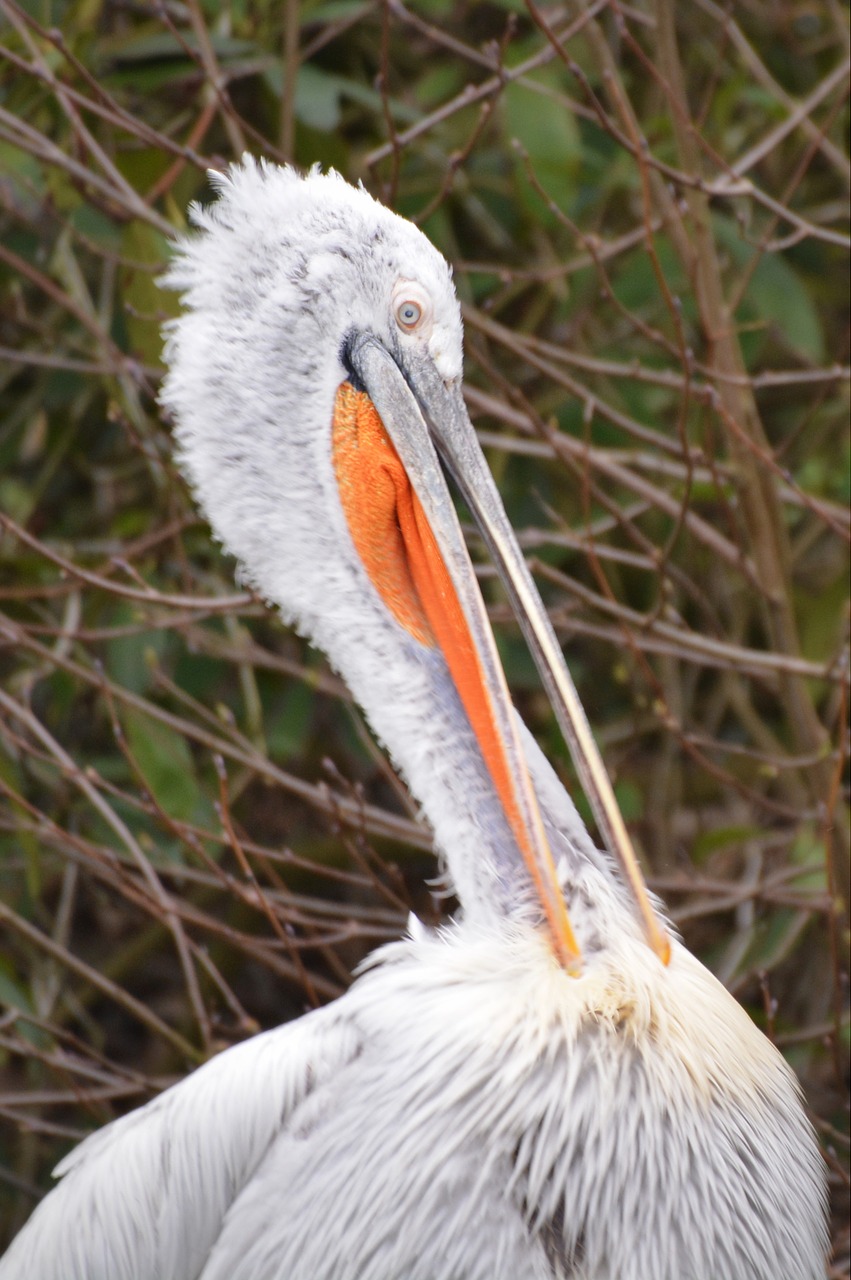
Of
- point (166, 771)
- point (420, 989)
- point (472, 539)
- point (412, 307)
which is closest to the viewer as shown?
point (420, 989)

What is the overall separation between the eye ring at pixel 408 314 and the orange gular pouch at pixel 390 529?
0.10 m

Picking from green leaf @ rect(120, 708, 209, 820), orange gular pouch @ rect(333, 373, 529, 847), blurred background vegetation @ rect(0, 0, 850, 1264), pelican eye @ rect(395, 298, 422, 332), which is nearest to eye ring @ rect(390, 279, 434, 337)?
pelican eye @ rect(395, 298, 422, 332)

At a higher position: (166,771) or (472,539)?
(472,539)

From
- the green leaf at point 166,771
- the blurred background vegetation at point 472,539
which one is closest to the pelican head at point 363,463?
the blurred background vegetation at point 472,539

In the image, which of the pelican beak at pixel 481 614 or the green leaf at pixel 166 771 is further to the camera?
the green leaf at pixel 166 771

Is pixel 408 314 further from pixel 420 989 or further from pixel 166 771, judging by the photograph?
pixel 166 771

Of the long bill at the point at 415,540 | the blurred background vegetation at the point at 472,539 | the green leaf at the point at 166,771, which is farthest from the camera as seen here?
the green leaf at the point at 166,771

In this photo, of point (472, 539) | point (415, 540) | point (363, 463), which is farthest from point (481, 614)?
point (472, 539)

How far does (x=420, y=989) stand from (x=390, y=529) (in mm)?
590

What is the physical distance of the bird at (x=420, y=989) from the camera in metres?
1.69

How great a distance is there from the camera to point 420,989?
179 cm

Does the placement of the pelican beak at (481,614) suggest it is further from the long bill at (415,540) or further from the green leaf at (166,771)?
the green leaf at (166,771)

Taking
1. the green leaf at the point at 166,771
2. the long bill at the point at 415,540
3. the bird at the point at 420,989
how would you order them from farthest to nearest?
the green leaf at the point at 166,771 < the long bill at the point at 415,540 < the bird at the point at 420,989

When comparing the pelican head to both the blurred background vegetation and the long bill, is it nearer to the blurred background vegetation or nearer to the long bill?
the long bill
